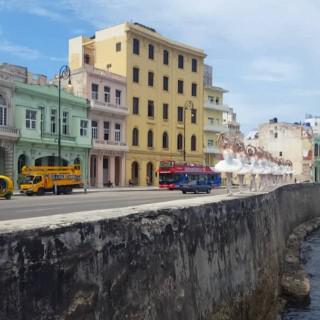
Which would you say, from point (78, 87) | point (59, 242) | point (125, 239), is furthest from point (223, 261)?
point (78, 87)

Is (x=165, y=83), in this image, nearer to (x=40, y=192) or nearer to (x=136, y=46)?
(x=136, y=46)

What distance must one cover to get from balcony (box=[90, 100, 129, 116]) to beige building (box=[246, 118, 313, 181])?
3459 centimetres

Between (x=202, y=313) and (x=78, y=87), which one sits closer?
(x=202, y=313)

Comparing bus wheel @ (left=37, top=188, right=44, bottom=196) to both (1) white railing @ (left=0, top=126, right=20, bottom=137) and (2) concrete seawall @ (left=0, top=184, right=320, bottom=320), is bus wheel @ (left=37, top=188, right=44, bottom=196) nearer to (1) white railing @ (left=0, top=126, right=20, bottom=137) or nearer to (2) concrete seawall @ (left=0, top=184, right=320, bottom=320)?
(1) white railing @ (left=0, top=126, right=20, bottom=137)

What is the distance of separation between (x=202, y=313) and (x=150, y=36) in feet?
171

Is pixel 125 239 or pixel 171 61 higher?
pixel 171 61

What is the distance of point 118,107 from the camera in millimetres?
52062

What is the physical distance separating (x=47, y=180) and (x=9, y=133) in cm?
614

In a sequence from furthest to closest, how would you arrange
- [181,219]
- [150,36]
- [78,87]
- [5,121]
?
1. [150,36]
2. [78,87]
3. [5,121]
4. [181,219]

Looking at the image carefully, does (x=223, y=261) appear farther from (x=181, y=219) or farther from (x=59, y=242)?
(x=59, y=242)

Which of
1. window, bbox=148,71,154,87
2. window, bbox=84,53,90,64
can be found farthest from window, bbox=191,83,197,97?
window, bbox=84,53,90,64

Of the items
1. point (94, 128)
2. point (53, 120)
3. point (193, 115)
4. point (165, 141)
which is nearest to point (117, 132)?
point (94, 128)

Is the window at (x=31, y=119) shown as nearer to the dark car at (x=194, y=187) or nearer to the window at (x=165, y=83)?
the dark car at (x=194, y=187)

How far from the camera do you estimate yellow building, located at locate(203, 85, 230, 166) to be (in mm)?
64775
